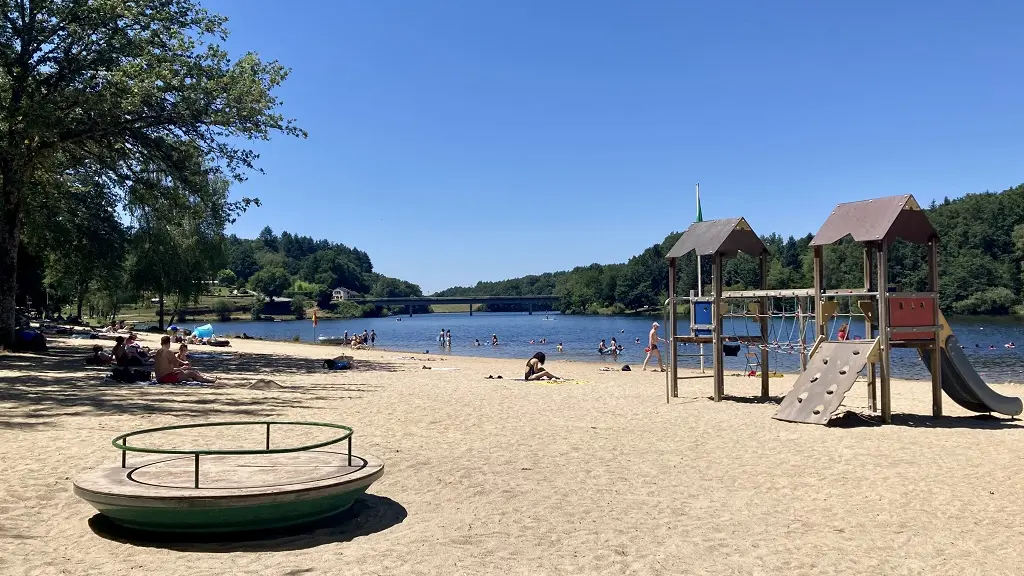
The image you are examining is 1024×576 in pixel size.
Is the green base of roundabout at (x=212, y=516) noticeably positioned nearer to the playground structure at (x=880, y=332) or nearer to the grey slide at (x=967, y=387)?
the playground structure at (x=880, y=332)

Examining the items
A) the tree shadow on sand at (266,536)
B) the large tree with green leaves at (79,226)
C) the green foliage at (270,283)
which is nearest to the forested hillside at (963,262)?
the large tree with green leaves at (79,226)

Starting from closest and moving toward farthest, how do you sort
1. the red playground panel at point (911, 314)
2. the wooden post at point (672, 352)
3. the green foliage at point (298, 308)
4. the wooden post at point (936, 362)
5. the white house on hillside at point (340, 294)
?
the red playground panel at point (911, 314)
the wooden post at point (936, 362)
the wooden post at point (672, 352)
the green foliage at point (298, 308)
the white house on hillside at point (340, 294)

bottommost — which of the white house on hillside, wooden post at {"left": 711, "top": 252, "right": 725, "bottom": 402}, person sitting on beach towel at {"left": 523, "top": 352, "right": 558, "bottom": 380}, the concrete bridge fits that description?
person sitting on beach towel at {"left": 523, "top": 352, "right": 558, "bottom": 380}

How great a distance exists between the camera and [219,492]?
18.9ft

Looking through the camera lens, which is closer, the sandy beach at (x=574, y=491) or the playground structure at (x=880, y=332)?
the sandy beach at (x=574, y=491)

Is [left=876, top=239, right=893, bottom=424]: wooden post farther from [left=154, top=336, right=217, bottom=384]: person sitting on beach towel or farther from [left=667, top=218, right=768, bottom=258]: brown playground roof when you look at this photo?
[left=154, top=336, right=217, bottom=384]: person sitting on beach towel

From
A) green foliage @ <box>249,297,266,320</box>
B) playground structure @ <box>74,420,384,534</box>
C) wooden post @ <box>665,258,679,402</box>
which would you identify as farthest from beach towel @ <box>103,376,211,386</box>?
green foliage @ <box>249,297,266,320</box>

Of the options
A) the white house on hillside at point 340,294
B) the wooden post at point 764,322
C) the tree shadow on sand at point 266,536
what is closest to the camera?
the tree shadow on sand at point 266,536

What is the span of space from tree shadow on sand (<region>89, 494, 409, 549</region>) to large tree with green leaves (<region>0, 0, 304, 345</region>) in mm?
16032

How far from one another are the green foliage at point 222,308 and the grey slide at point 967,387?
137702 millimetres

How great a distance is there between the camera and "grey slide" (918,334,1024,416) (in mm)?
13164

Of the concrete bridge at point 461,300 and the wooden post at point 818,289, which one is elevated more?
the concrete bridge at point 461,300

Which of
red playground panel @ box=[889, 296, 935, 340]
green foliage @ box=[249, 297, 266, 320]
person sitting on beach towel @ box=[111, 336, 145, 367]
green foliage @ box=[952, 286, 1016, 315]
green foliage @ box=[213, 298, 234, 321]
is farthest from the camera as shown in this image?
green foliage @ box=[249, 297, 266, 320]

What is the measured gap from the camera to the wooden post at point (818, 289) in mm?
13773
